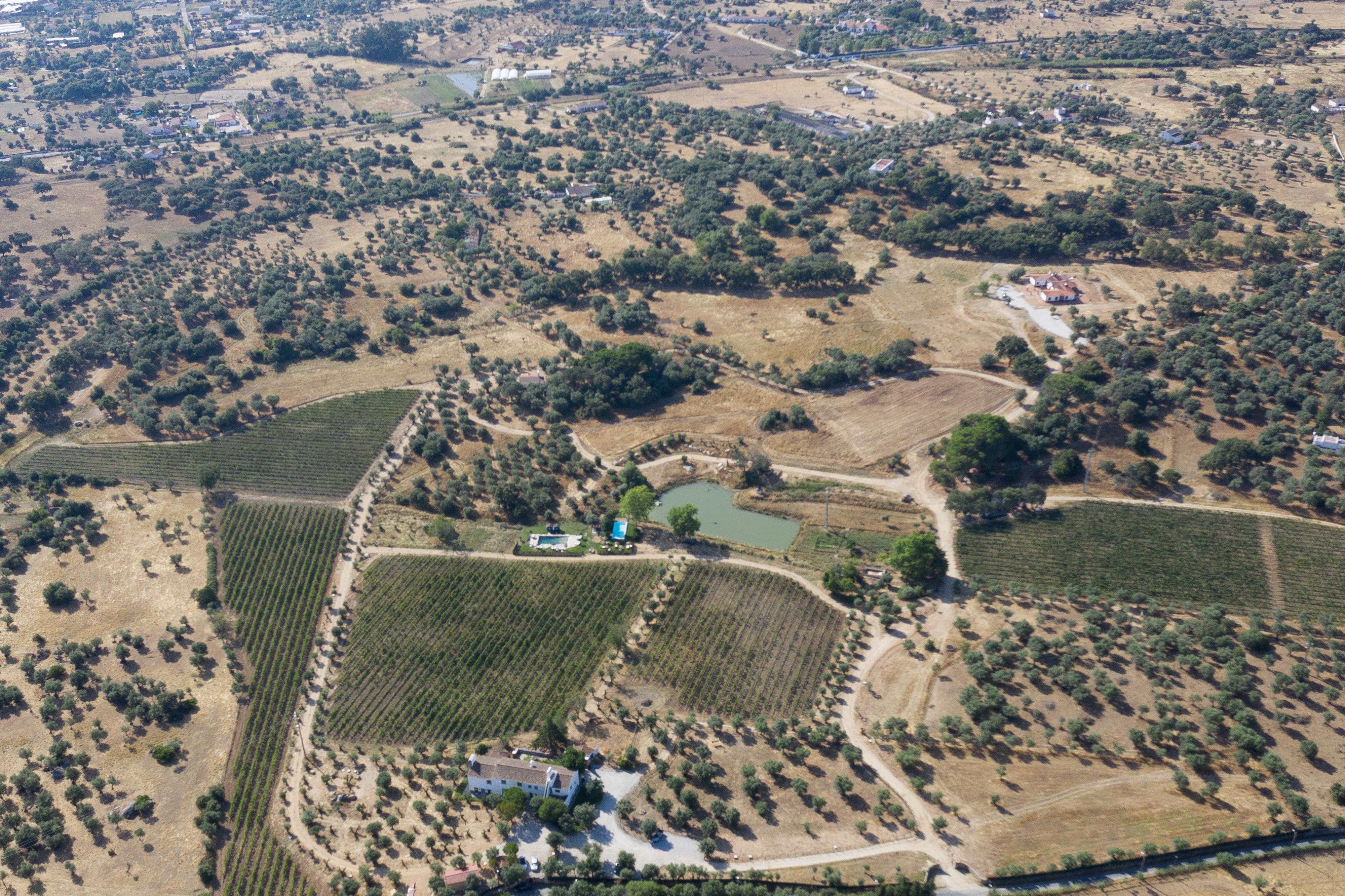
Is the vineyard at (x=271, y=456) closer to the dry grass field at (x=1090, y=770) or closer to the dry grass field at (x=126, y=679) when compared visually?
the dry grass field at (x=126, y=679)

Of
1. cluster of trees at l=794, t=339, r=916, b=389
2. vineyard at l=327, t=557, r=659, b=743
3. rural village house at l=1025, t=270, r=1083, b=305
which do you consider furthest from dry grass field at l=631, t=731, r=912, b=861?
rural village house at l=1025, t=270, r=1083, b=305

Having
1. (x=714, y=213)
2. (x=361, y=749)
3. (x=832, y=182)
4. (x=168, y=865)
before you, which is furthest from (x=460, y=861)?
(x=832, y=182)

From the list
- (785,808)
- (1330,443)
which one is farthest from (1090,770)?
(1330,443)

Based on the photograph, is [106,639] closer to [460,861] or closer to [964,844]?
[460,861]

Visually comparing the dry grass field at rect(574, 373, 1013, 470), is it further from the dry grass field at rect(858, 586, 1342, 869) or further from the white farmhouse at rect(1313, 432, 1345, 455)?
the white farmhouse at rect(1313, 432, 1345, 455)

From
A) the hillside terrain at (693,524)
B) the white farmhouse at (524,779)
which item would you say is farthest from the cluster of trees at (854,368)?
the white farmhouse at (524,779)
